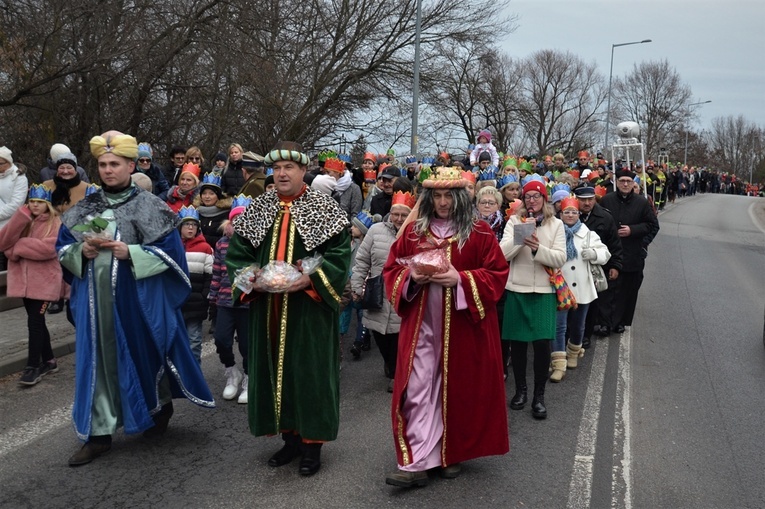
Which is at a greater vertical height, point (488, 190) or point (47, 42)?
point (47, 42)

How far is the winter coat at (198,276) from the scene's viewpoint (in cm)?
617

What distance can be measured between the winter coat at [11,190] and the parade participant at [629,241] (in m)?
6.95

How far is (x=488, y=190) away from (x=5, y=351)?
485cm

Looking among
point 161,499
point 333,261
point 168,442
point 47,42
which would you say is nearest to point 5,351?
point 168,442

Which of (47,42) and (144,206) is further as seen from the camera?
(47,42)

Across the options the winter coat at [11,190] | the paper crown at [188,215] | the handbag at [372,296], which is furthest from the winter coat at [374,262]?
the winter coat at [11,190]

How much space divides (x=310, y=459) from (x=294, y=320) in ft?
2.89

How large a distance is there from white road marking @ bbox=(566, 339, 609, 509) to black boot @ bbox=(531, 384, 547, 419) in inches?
11.6

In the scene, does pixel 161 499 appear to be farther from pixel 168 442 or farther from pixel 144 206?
pixel 144 206

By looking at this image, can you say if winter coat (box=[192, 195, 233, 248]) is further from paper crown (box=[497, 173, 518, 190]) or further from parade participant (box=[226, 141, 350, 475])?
parade participant (box=[226, 141, 350, 475])

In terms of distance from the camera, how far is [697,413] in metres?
6.09

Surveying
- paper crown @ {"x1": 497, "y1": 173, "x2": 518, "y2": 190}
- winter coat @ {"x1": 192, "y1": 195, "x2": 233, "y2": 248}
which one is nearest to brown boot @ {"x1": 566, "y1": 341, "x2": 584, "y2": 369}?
paper crown @ {"x1": 497, "y1": 173, "x2": 518, "y2": 190}

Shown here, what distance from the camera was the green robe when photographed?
15.3ft

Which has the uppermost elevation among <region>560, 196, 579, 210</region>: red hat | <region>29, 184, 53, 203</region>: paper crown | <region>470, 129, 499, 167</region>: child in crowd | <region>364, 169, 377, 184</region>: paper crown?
<region>470, 129, 499, 167</region>: child in crowd
